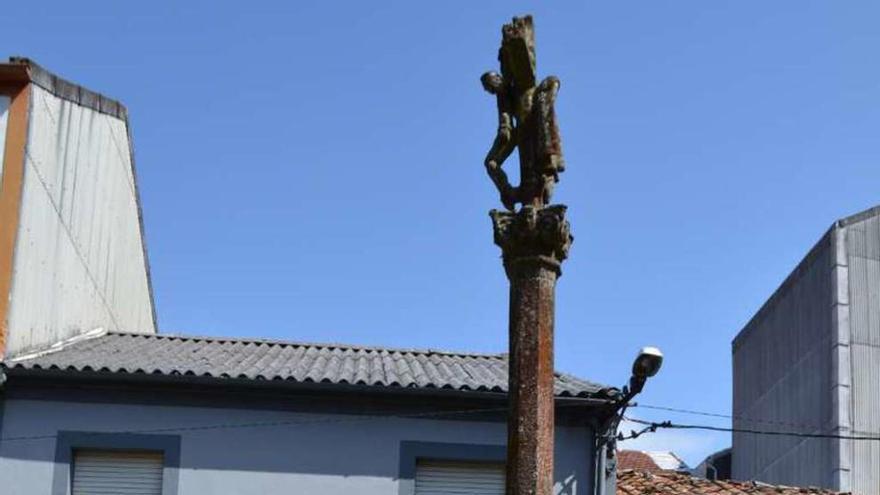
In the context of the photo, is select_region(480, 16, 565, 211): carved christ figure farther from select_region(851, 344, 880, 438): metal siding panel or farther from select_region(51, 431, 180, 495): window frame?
select_region(851, 344, 880, 438): metal siding panel

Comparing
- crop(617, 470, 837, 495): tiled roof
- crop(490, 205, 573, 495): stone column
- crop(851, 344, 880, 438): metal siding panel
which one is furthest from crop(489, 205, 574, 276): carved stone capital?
crop(851, 344, 880, 438): metal siding panel

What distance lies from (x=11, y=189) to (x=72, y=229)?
208 centimetres

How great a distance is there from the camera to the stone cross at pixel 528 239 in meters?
9.56

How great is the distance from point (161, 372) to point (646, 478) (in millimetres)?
6093

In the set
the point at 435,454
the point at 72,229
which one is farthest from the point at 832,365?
the point at 72,229

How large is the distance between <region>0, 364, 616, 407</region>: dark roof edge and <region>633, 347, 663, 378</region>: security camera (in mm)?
995

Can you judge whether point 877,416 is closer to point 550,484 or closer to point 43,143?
point 43,143

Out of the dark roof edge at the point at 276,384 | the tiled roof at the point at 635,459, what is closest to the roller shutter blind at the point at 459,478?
the dark roof edge at the point at 276,384

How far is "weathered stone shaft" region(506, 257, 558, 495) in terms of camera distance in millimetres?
9492

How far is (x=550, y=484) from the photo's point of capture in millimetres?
9531

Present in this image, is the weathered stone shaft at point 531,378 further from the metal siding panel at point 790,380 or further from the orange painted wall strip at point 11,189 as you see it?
the metal siding panel at point 790,380

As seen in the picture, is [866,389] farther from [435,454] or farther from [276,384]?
[276,384]

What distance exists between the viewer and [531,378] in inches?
381

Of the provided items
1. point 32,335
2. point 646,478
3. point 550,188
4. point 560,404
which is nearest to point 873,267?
point 646,478
